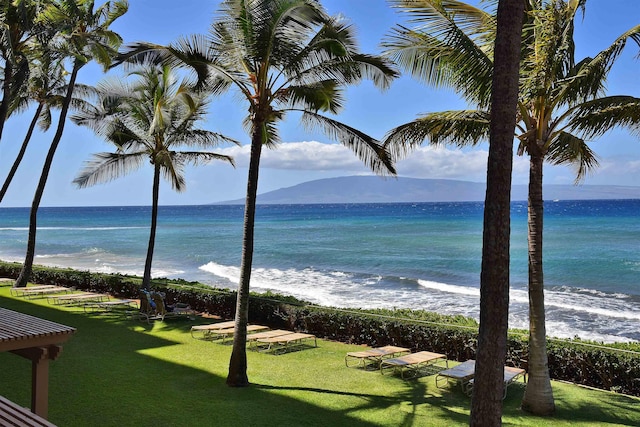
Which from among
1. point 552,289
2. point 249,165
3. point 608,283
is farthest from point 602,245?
point 249,165

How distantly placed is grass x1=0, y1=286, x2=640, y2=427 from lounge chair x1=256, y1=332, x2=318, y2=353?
0.35 meters

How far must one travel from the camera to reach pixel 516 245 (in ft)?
160

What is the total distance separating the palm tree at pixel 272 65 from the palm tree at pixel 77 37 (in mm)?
Result: 7702

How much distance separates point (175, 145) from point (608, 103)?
1327cm

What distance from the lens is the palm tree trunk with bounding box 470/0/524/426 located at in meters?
4.44

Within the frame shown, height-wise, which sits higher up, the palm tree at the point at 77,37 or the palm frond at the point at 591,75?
the palm tree at the point at 77,37

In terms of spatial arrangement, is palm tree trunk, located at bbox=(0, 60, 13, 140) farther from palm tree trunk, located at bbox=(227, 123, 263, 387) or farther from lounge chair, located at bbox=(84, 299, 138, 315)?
palm tree trunk, located at bbox=(227, 123, 263, 387)

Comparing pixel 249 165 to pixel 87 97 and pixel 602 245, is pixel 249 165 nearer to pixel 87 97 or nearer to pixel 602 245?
pixel 87 97

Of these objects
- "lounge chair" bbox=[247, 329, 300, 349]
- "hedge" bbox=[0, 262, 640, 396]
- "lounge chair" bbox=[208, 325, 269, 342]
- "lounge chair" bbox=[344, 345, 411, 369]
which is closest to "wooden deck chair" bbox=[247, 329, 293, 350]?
"lounge chair" bbox=[247, 329, 300, 349]

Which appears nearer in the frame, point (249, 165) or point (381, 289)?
point (249, 165)

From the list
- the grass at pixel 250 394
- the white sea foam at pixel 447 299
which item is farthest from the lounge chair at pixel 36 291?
the white sea foam at pixel 447 299

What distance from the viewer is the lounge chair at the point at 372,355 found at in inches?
395

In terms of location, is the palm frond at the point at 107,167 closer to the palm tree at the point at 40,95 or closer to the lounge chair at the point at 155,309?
the palm tree at the point at 40,95

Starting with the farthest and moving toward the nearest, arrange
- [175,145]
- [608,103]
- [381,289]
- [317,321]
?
[381,289] < [175,145] < [317,321] < [608,103]
